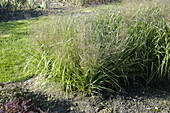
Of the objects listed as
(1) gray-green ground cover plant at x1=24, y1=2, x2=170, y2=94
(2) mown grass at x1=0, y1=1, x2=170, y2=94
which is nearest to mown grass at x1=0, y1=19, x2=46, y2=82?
(2) mown grass at x1=0, y1=1, x2=170, y2=94

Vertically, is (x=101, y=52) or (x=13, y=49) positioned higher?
(x=101, y=52)

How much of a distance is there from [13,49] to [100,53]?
2918 millimetres

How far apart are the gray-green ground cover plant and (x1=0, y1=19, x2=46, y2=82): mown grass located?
1.99 feet

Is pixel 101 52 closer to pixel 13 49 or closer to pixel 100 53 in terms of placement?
pixel 100 53

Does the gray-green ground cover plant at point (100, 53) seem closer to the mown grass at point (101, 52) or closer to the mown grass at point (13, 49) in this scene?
the mown grass at point (101, 52)

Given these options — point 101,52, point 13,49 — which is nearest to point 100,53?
point 101,52

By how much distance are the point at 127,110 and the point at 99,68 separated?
0.71 meters

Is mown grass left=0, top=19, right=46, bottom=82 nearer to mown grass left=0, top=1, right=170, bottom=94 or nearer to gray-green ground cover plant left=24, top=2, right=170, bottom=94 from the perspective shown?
mown grass left=0, top=1, right=170, bottom=94

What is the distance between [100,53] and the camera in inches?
149

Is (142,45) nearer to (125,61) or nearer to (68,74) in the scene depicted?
(125,61)

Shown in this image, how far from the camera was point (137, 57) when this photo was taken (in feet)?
14.1

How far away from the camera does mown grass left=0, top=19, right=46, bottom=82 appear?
491 cm

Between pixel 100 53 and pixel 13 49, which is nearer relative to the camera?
pixel 100 53

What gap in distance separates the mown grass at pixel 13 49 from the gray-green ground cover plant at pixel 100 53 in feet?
1.99
